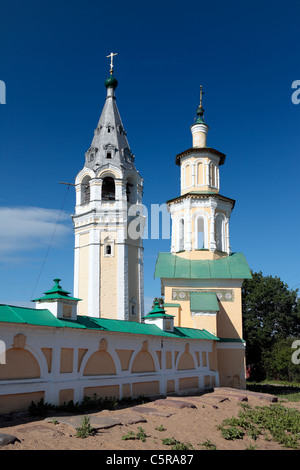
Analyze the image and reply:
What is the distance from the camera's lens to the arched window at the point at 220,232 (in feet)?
74.2

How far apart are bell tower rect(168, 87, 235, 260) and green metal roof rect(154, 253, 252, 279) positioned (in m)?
0.54

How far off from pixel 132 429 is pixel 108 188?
17101 millimetres

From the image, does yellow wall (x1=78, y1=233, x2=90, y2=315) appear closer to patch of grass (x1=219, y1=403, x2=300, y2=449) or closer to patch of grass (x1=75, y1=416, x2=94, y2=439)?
patch of grass (x1=219, y1=403, x2=300, y2=449)

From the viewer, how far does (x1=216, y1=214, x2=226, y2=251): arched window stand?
2261cm

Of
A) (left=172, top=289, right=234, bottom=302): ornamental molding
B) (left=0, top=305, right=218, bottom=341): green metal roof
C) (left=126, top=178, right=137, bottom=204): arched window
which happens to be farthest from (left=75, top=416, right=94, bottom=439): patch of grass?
(left=126, top=178, right=137, bottom=204): arched window

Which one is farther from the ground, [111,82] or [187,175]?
[111,82]

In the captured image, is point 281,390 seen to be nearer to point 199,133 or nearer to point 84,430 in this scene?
point 199,133

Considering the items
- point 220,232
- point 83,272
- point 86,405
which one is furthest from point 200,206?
point 86,405

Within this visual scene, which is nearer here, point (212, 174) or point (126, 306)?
point (126, 306)

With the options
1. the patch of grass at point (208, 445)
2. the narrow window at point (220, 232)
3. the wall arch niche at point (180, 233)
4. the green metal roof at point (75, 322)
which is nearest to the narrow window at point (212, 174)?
the narrow window at point (220, 232)

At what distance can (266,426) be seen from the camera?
33.8ft

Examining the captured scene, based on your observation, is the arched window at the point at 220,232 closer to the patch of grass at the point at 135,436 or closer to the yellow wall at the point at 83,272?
the yellow wall at the point at 83,272

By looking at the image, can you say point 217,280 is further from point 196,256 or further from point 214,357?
point 214,357

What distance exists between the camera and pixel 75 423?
8219 millimetres
